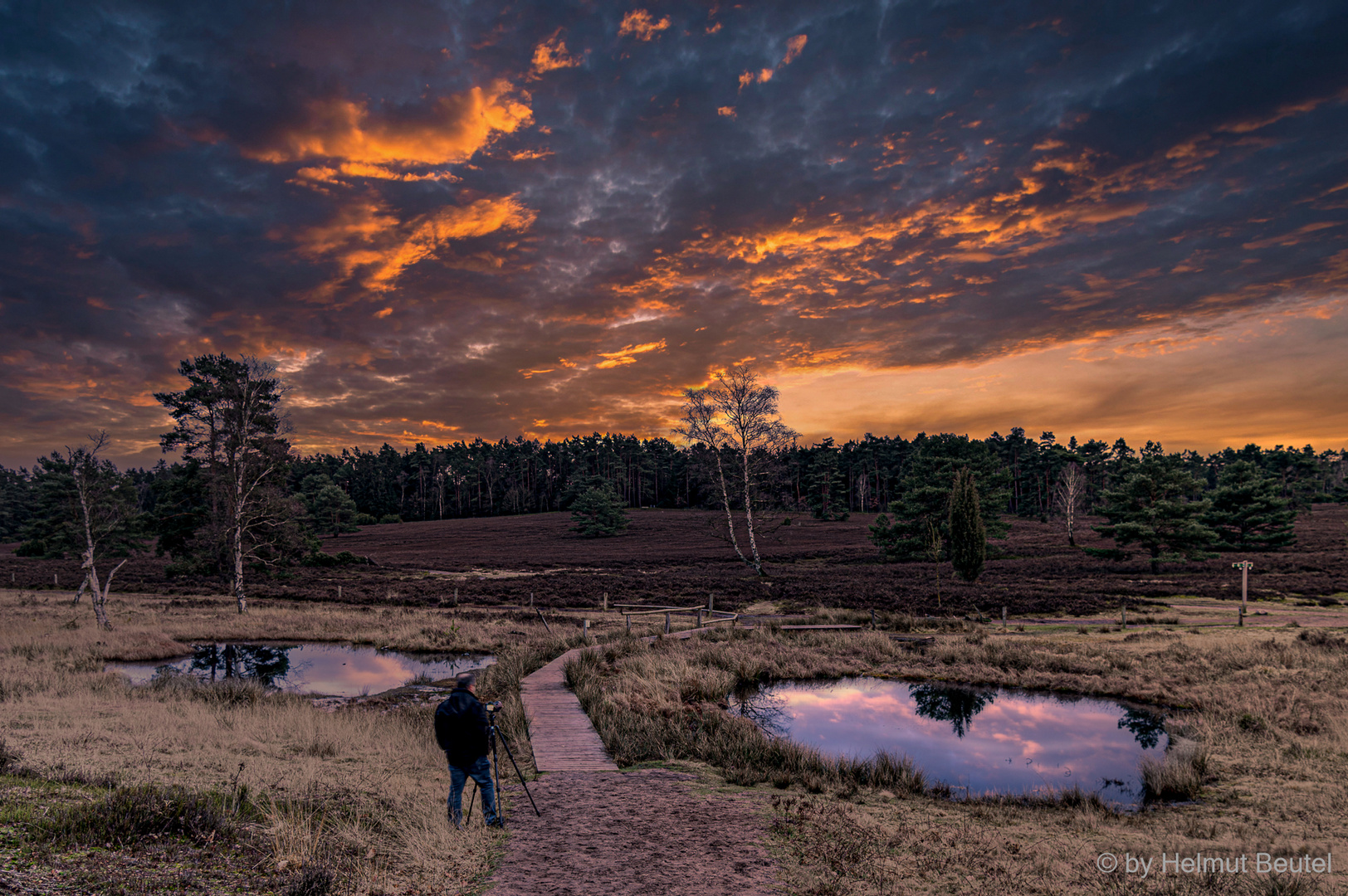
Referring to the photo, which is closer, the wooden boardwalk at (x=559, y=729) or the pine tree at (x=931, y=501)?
the wooden boardwalk at (x=559, y=729)

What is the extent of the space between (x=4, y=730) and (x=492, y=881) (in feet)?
34.0

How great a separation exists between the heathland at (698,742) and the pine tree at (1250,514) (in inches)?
955

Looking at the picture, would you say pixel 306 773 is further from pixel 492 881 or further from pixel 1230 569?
pixel 1230 569

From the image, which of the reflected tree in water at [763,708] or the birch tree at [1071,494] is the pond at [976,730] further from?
the birch tree at [1071,494]

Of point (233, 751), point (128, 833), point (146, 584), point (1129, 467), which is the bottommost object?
point (146, 584)

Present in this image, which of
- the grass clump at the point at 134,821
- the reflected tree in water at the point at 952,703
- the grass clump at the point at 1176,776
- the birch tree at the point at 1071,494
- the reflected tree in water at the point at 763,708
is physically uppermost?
the birch tree at the point at 1071,494

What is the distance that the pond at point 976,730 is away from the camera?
12156 millimetres

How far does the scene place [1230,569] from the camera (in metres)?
45.2

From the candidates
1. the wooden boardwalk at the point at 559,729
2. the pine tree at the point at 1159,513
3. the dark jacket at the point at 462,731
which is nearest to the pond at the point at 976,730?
the wooden boardwalk at the point at 559,729

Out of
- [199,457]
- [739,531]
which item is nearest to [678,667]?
[199,457]

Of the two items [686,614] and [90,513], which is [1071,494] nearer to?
[686,614]

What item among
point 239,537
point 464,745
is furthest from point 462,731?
point 239,537

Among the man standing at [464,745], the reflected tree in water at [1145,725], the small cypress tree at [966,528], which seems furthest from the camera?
the small cypress tree at [966,528]

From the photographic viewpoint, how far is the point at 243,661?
24016 millimetres
